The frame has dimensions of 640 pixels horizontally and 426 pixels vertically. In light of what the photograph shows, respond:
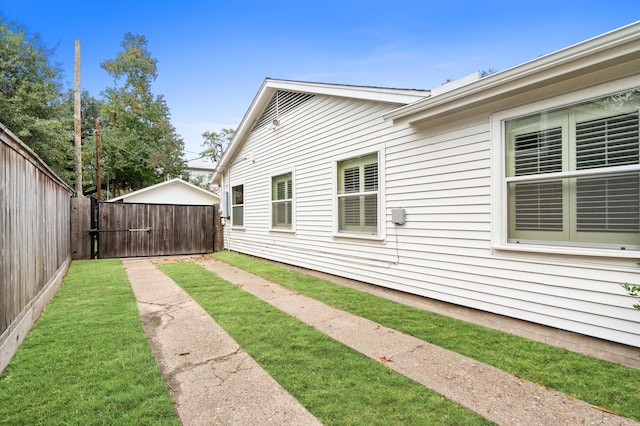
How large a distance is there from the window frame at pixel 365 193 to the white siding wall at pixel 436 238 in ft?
0.25

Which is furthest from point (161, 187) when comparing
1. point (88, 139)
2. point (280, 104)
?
point (280, 104)

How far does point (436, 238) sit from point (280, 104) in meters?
5.49

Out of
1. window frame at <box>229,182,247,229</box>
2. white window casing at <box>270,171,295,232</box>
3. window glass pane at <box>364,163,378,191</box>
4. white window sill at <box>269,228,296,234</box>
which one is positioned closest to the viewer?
window glass pane at <box>364,163,378,191</box>

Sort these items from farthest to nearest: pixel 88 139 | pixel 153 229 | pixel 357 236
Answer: pixel 88 139, pixel 153 229, pixel 357 236

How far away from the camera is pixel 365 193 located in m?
5.49

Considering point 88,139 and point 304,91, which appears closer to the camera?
point 304,91

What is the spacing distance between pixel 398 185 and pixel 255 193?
531 cm

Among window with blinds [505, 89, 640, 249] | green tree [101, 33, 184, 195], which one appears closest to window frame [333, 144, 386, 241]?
window with blinds [505, 89, 640, 249]

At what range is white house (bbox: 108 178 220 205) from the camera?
61.8 ft

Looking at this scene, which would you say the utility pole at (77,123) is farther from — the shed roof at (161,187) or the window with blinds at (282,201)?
the window with blinds at (282,201)

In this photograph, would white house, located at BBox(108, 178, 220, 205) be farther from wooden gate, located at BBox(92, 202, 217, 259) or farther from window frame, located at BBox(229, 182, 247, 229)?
window frame, located at BBox(229, 182, 247, 229)

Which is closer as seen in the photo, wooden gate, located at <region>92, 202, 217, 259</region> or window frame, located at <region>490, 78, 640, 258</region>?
window frame, located at <region>490, 78, 640, 258</region>

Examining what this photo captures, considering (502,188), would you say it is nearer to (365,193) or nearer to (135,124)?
(365,193)

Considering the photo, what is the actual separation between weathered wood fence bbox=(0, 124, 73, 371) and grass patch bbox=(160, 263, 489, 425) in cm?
187
